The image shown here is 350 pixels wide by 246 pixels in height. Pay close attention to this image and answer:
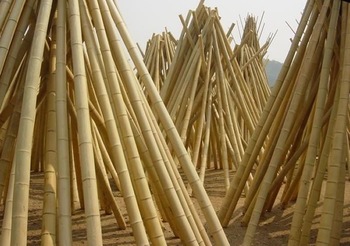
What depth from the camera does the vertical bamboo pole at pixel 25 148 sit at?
167 cm

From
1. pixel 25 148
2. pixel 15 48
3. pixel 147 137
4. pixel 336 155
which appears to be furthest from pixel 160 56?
pixel 25 148

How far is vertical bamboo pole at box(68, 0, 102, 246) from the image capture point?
168 cm

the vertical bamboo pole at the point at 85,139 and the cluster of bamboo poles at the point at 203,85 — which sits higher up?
the cluster of bamboo poles at the point at 203,85

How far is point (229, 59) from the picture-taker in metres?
4.51

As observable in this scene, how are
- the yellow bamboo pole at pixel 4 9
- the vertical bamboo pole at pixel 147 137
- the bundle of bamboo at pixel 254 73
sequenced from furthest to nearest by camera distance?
the bundle of bamboo at pixel 254 73
the yellow bamboo pole at pixel 4 9
the vertical bamboo pole at pixel 147 137

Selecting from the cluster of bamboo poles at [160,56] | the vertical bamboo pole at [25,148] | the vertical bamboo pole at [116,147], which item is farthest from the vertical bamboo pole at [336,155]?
the cluster of bamboo poles at [160,56]

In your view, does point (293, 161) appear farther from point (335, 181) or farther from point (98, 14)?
point (98, 14)

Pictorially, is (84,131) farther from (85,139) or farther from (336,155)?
(336,155)

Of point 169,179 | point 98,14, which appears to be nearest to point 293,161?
point 169,179

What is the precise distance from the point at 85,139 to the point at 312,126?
4.19 feet

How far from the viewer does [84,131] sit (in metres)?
1.80

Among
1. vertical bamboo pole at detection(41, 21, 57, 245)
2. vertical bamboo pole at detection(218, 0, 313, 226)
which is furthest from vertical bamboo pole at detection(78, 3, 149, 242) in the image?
vertical bamboo pole at detection(218, 0, 313, 226)

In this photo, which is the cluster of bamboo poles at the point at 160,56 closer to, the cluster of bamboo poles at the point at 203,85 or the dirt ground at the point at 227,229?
the cluster of bamboo poles at the point at 203,85

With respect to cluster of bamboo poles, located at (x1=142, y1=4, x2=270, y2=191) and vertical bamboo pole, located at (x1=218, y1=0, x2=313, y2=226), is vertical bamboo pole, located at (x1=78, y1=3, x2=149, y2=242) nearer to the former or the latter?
vertical bamboo pole, located at (x1=218, y1=0, x2=313, y2=226)
